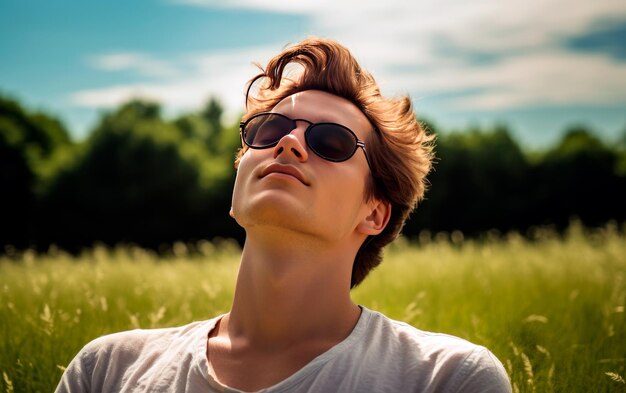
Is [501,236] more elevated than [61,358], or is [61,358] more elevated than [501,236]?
[61,358]

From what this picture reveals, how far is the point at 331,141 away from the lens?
8.95ft

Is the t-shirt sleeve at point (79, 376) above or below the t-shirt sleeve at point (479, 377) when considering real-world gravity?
below

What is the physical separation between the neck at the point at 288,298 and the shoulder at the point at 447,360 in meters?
0.20

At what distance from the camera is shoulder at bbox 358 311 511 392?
215cm

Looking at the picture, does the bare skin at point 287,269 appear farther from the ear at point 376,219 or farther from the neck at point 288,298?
the ear at point 376,219

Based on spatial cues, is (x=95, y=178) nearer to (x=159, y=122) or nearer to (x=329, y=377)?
(x=159, y=122)

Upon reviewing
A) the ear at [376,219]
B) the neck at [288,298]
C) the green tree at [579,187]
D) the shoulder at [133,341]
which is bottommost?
the green tree at [579,187]

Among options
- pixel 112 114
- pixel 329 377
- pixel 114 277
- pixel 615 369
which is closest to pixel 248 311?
pixel 329 377

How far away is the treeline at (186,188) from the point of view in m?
23.0

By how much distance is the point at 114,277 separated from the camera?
662 centimetres

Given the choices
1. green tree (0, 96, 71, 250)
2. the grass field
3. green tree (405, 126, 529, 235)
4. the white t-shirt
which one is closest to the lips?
the white t-shirt

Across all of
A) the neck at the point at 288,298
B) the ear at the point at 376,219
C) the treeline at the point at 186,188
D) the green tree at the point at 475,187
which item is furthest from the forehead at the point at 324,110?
the green tree at the point at 475,187

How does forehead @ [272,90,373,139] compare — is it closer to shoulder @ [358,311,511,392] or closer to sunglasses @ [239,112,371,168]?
sunglasses @ [239,112,371,168]

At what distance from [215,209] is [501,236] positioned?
12.3m
